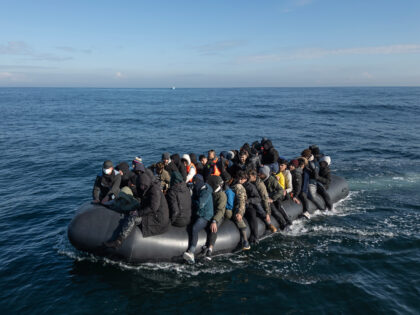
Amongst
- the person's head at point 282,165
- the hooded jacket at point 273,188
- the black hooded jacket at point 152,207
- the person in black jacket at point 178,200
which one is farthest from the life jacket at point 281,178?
the black hooded jacket at point 152,207

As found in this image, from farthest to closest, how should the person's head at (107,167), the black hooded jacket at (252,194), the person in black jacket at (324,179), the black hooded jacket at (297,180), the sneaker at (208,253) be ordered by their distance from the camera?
the person in black jacket at (324,179) → the black hooded jacket at (297,180) → the black hooded jacket at (252,194) → the person's head at (107,167) → the sneaker at (208,253)

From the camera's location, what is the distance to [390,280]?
8164 millimetres

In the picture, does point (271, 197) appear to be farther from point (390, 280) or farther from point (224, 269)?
point (390, 280)

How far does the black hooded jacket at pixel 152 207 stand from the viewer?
744 cm

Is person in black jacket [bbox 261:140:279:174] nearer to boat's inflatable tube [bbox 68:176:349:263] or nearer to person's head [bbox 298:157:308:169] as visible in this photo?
person's head [bbox 298:157:308:169]

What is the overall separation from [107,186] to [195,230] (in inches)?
133

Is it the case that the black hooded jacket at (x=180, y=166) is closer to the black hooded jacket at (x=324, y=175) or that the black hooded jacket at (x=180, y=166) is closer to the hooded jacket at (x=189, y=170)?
the hooded jacket at (x=189, y=170)

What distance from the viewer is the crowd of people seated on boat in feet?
26.0

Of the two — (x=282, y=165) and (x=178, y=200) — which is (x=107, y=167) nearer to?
(x=178, y=200)

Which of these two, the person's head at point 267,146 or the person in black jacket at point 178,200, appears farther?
the person's head at point 267,146

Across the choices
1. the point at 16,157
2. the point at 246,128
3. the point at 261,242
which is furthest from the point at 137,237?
the point at 246,128

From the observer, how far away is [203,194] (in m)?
8.38

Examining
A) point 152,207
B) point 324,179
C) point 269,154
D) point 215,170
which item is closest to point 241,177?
point 215,170

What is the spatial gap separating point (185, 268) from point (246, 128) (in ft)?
108
